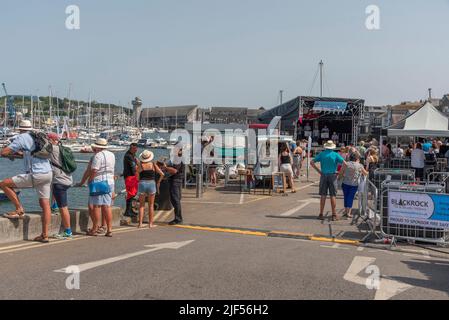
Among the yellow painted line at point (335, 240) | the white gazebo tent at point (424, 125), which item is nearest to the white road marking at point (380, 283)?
the yellow painted line at point (335, 240)

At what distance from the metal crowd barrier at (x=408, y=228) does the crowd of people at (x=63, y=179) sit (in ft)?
14.1

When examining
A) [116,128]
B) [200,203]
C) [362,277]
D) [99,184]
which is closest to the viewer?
[362,277]

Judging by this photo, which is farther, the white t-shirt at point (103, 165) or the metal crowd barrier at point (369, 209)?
the metal crowd barrier at point (369, 209)

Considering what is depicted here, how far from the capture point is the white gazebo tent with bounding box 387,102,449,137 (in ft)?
61.8

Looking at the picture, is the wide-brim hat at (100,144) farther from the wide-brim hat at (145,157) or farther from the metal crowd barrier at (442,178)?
the metal crowd barrier at (442,178)

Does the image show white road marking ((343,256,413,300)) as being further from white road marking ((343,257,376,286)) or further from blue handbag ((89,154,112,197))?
blue handbag ((89,154,112,197))

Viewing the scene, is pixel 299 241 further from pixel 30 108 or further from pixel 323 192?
pixel 30 108

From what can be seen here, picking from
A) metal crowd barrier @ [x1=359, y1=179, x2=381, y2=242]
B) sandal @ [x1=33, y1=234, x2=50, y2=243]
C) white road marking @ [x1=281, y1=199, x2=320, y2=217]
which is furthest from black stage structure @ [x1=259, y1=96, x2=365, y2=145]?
sandal @ [x1=33, y1=234, x2=50, y2=243]

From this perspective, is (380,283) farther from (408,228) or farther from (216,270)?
(408,228)

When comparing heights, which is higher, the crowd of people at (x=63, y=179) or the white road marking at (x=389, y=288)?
the crowd of people at (x=63, y=179)

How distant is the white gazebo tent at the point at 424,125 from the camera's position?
18828 millimetres

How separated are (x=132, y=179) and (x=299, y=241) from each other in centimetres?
451

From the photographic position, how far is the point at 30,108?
267 ft
